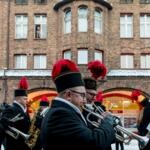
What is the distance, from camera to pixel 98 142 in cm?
383

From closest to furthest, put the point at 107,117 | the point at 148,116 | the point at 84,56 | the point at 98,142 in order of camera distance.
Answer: the point at 98,142, the point at 107,117, the point at 148,116, the point at 84,56

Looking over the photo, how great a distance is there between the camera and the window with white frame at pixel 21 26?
3297 cm

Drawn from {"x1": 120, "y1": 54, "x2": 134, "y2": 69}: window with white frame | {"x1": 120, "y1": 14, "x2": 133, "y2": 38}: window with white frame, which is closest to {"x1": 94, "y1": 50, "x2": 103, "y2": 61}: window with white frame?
{"x1": 120, "y1": 54, "x2": 134, "y2": 69}: window with white frame

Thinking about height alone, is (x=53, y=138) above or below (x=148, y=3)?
below

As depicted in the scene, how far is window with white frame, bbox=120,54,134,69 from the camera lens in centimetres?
3228

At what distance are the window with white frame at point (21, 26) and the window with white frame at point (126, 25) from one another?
6.86 m

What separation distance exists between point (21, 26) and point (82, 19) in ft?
14.8

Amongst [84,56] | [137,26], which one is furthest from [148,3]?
[84,56]

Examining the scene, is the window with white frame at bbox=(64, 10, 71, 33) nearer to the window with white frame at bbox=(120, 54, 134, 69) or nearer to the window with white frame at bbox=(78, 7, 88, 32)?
the window with white frame at bbox=(78, 7, 88, 32)

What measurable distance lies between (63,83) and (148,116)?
249 inches

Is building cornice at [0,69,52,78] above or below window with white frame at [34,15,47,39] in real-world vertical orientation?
below

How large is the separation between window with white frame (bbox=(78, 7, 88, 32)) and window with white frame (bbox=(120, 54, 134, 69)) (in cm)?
345

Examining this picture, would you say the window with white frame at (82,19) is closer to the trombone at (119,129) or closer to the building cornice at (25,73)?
the building cornice at (25,73)

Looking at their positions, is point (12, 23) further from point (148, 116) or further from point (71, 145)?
point (71, 145)
